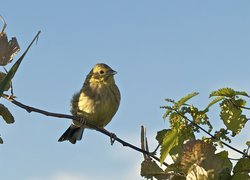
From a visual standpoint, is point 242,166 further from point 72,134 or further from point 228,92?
point 72,134

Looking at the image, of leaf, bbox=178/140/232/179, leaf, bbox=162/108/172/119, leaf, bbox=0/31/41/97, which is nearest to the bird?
leaf, bbox=162/108/172/119

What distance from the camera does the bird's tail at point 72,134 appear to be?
21.8 feet

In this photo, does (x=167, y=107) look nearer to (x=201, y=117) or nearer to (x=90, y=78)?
(x=201, y=117)

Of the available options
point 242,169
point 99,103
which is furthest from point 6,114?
point 99,103

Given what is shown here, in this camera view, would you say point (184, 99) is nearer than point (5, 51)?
No

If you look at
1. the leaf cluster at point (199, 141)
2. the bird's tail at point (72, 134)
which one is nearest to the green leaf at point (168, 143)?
the leaf cluster at point (199, 141)

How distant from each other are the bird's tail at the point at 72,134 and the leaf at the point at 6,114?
16.3ft

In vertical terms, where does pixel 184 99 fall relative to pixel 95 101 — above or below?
below

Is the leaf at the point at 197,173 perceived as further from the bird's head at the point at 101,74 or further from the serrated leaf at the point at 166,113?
the bird's head at the point at 101,74

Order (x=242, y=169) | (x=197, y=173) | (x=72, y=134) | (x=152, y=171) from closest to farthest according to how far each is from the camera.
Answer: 1. (x=197, y=173)
2. (x=242, y=169)
3. (x=152, y=171)
4. (x=72, y=134)

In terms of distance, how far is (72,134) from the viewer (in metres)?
6.78

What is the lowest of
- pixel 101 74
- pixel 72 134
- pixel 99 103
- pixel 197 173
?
pixel 197 173

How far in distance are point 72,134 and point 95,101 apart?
618mm

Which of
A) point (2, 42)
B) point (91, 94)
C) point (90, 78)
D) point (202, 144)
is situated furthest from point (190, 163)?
point (90, 78)
